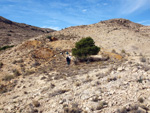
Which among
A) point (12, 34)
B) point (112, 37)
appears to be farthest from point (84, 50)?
point (12, 34)

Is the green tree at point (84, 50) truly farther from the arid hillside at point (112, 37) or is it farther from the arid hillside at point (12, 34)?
the arid hillside at point (12, 34)

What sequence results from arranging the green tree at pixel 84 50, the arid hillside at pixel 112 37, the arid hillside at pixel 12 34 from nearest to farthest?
the green tree at pixel 84 50 → the arid hillside at pixel 112 37 → the arid hillside at pixel 12 34

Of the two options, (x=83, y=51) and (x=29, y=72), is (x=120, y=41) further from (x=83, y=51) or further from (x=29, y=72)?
(x=29, y=72)

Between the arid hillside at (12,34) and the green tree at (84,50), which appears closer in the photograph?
the green tree at (84,50)

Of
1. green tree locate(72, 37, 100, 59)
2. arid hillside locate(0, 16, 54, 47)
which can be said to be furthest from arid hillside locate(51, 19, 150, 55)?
arid hillside locate(0, 16, 54, 47)

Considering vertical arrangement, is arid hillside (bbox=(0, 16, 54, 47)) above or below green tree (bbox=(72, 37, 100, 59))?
above

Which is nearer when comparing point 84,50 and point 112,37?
point 84,50

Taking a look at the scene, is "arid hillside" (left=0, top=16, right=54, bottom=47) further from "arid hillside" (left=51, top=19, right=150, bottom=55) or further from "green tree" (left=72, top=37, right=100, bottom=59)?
"green tree" (left=72, top=37, right=100, bottom=59)

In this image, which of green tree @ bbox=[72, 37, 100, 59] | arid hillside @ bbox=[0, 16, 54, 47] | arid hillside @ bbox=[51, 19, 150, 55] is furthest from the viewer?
arid hillside @ bbox=[0, 16, 54, 47]

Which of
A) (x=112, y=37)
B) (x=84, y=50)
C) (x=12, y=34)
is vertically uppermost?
(x=12, y=34)

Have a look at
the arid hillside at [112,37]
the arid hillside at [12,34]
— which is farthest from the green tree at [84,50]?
the arid hillside at [12,34]

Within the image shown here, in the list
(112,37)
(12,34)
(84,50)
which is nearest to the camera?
(84,50)

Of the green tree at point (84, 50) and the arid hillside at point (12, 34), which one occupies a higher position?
the arid hillside at point (12, 34)

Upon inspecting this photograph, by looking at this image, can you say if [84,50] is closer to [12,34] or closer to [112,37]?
[112,37]
